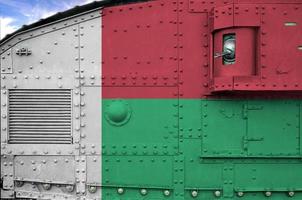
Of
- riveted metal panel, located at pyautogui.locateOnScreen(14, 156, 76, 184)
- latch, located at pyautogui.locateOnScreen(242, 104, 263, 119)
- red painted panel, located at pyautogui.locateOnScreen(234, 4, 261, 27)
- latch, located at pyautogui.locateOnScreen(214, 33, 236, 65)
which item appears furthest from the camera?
riveted metal panel, located at pyautogui.locateOnScreen(14, 156, 76, 184)

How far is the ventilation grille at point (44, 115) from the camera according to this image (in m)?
3.42

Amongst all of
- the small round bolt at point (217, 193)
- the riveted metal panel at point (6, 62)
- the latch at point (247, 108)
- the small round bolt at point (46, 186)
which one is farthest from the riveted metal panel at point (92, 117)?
the latch at point (247, 108)

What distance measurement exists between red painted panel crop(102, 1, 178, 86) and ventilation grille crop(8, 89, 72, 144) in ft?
1.82

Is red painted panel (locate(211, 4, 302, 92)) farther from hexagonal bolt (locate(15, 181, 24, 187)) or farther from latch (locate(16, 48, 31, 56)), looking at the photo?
hexagonal bolt (locate(15, 181, 24, 187))

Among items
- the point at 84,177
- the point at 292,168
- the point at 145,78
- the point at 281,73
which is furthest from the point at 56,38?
the point at 292,168

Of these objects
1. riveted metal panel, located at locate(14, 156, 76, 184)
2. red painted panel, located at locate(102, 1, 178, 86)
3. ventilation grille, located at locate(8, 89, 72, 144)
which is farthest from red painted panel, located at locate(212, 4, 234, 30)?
riveted metal panel, located at locate(14, 156, 76, 184)

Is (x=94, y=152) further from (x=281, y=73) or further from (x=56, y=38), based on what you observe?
(x=281, y=73)

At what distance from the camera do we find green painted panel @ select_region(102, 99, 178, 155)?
3.37m

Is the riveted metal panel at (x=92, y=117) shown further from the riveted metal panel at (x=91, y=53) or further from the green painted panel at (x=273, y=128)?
the green painted panel at (x=273, y=128)

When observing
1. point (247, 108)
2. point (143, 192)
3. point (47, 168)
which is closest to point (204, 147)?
point (247, 108)

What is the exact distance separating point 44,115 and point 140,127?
3.53ft

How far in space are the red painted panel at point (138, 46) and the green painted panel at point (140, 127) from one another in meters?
0.23

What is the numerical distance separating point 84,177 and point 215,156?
4.79 feet

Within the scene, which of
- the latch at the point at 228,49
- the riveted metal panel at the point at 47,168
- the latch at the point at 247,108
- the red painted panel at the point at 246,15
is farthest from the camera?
the riveted metal panel at the point at 47,168
